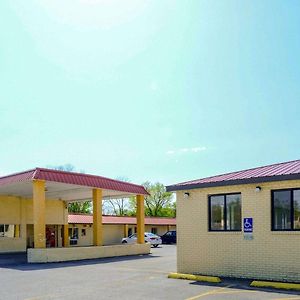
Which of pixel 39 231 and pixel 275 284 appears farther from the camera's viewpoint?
pixel 39 231

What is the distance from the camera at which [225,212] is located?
1378 cm

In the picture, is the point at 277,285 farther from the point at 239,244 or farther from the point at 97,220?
the point at 97,220

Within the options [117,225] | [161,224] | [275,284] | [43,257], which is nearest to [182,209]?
[275,284]

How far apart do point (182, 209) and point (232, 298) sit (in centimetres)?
524

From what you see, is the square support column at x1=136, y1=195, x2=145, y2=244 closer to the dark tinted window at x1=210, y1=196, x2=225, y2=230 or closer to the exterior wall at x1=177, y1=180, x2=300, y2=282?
the exterior wall at x1=177, y1=180, x2=300, y2=282

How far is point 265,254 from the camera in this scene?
12539mm

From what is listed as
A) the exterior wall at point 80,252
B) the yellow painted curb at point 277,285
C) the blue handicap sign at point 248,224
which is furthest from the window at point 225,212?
the exterior wall at point 80,252

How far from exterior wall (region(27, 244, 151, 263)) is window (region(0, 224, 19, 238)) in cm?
1009

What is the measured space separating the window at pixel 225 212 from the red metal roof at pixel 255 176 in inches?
21.1

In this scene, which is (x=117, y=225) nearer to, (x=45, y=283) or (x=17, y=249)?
(x=17, y=249)

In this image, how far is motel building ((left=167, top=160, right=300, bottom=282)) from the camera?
12.1m

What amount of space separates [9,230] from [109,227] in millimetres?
13665

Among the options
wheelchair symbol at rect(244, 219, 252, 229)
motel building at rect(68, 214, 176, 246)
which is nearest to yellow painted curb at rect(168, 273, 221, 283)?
wheelchair symbol at rect(244, 219, 252, 229)

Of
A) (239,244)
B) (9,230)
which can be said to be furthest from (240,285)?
(9,230)
